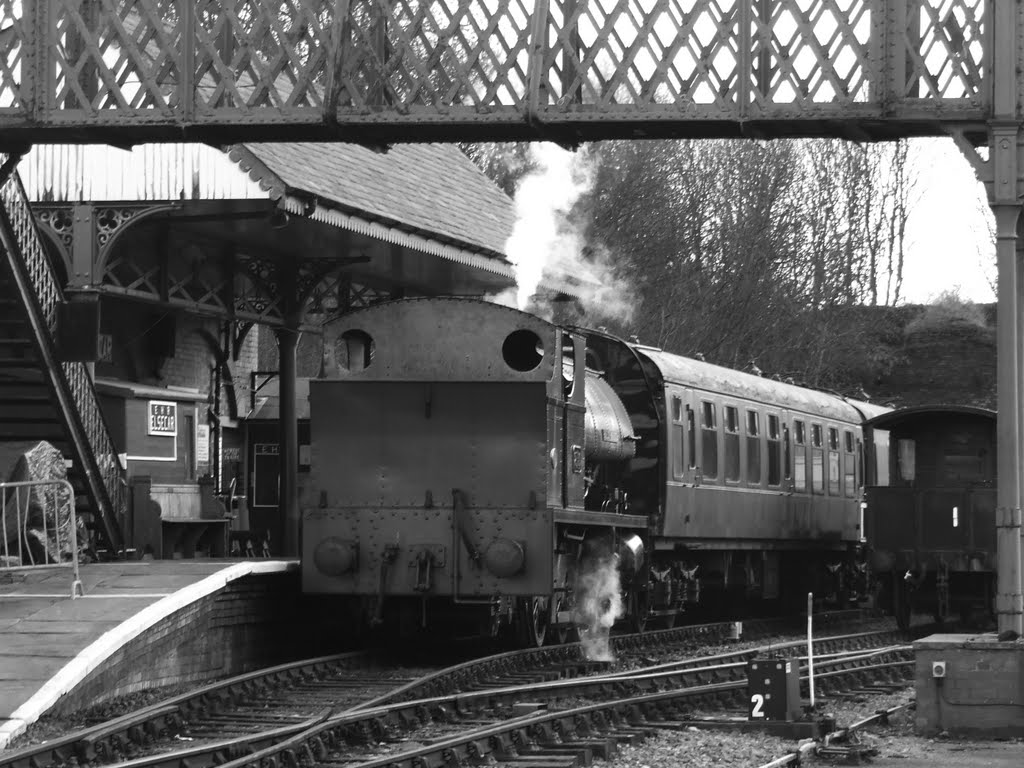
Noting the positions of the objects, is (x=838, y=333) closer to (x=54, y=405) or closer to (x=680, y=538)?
(x=680, y=538)

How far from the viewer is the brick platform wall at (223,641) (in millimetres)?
12820

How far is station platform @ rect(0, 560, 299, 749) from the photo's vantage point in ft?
39.0

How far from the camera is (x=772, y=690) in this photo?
39.3 ft

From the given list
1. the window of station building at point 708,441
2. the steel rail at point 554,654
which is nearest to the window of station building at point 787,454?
the steel rail at point 554,654

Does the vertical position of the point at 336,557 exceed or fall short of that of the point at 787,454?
it falls short

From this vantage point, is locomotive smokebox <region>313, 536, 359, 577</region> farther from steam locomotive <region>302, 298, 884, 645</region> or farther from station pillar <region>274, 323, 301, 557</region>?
station pillar <region>274, 323, 301, 557</region>

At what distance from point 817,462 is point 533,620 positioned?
30.1 feet

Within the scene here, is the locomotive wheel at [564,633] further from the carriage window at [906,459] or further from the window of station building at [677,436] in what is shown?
the carriage window at [906,459]

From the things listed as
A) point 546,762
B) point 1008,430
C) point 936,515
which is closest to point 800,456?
point 936,515

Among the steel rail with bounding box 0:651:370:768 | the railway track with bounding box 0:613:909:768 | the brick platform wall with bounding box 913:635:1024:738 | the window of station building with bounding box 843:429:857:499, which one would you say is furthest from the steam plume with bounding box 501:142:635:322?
the brick platform wall with bounding box 913:635:1024:738

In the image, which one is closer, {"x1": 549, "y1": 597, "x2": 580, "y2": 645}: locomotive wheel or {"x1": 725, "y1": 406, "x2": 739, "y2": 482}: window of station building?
{"x1": 549, "y1": 597, "x2": 580, "y2": 645}: locomotive wheel

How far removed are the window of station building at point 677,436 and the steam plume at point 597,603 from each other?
5.60 ft

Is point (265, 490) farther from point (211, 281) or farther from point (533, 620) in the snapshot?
point (533, 620)

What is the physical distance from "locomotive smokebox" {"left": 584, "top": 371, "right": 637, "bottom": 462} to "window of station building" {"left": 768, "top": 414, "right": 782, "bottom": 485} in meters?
4.28
